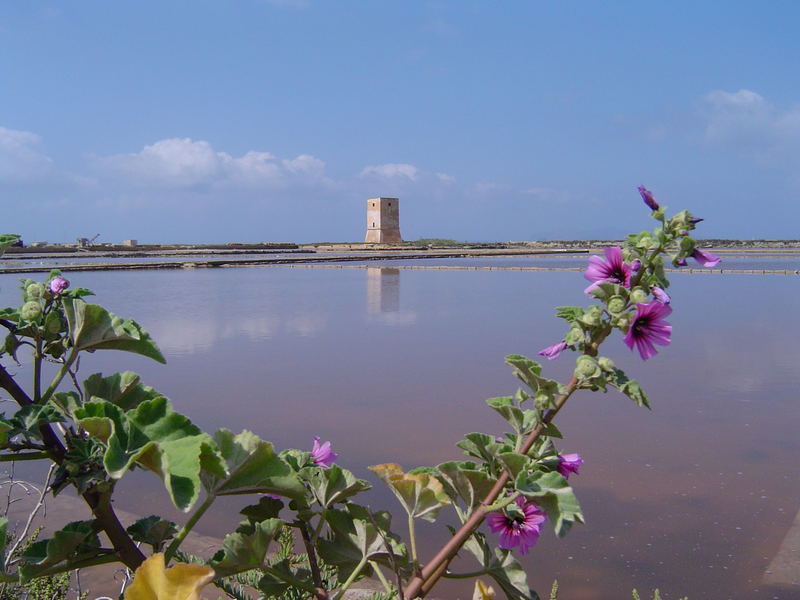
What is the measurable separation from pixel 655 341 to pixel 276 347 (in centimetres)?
747

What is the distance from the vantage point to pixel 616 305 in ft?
2.73

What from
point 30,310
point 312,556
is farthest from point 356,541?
point 30,310

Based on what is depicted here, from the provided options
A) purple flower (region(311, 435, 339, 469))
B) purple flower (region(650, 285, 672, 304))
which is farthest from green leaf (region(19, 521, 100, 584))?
purple flower (region(650, 285, 672, 304))

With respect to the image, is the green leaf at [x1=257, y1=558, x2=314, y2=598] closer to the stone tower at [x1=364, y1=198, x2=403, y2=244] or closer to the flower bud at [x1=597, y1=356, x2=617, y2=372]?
the flower bud at [x1=597, y1=356, x2=617, y2=372]

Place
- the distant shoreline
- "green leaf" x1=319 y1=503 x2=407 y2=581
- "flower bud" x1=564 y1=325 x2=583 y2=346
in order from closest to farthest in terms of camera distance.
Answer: "flower bud" x1=564 y1=325 x2=583 y2=346
"green leaf" x1=319 y1=503 x2=407 y2=581
the distant shoreline

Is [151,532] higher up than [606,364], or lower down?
lower down

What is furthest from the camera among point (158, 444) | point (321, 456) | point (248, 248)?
point (248, 248)

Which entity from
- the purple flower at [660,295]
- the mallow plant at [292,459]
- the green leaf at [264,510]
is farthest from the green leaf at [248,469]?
the purple flower at [660,295]

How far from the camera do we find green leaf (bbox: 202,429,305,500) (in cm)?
77

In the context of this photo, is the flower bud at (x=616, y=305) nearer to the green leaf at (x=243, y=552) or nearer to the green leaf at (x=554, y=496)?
the green leaf at (x=554, y=496)

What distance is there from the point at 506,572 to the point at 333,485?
249 mm

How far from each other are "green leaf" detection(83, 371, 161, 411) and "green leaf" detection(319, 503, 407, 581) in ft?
0.94

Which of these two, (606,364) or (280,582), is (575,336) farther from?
(280,582)

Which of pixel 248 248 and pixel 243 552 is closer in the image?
pixel 243 552
